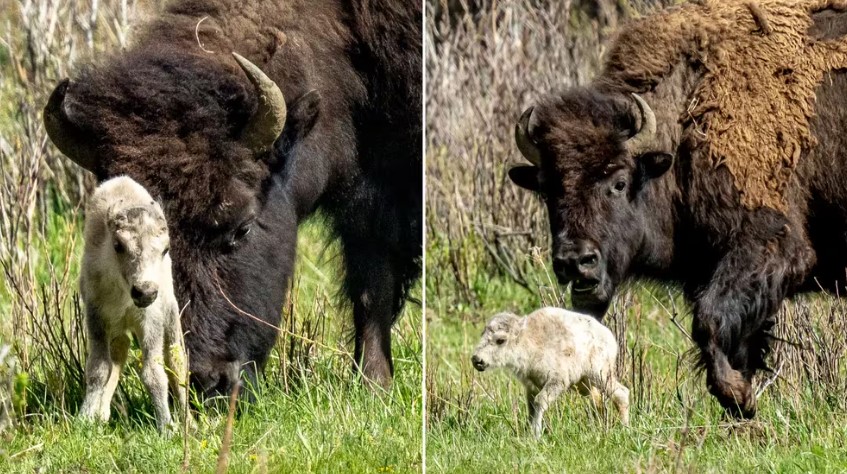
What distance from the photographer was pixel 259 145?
425 centimetres

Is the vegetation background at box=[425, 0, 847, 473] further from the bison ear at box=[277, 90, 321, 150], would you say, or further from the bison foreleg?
the bison ear at box=[277, 90, 321, 150]

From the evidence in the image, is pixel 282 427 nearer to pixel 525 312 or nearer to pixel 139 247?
pixel 139 247

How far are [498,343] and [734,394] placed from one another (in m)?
0.92

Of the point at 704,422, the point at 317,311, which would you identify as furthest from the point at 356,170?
the point at 704,422

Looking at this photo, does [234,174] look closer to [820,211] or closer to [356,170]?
[356,170]

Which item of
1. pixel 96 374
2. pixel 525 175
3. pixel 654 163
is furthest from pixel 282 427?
pixel 654 163

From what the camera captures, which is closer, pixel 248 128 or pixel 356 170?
pixel 248 128

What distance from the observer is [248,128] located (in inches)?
166

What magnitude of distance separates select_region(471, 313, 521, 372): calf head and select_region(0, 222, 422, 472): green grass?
0.29 metres

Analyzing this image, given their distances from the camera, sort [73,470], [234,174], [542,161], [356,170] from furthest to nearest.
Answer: [356,170] → [542,161] → [234,174] → [73,470]

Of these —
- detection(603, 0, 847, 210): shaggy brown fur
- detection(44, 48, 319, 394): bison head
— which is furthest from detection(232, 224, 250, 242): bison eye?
detection(603, 0, 847, 210): shaggy brown fur

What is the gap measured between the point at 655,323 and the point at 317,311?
1.51m

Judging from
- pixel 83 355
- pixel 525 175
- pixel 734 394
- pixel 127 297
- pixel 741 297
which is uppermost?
pixel 127 297

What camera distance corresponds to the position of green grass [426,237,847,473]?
13.1 ft
